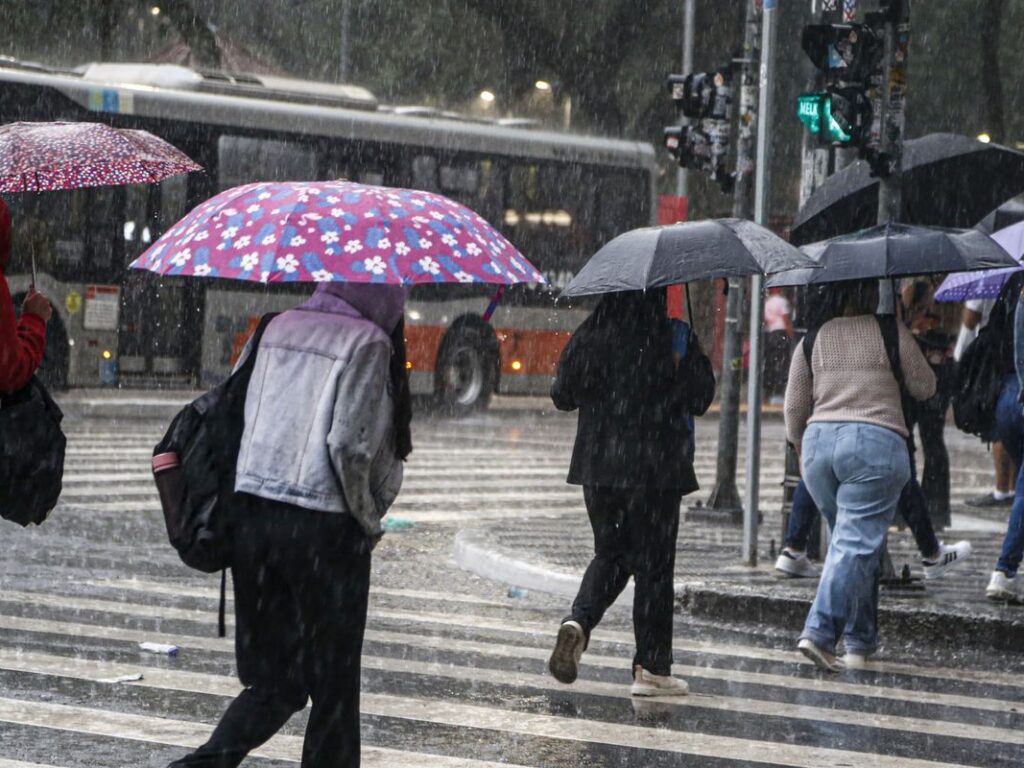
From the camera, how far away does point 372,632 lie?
8898 millimetres

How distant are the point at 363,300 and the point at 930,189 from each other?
7.01 metres

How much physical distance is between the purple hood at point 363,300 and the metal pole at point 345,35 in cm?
2757

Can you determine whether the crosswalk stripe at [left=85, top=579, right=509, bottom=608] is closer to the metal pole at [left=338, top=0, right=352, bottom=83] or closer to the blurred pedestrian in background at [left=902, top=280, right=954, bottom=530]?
the blurred pedestrian in background at [left=902, top=280, right=954, bottom=530]

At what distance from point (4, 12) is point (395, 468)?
27.4 m

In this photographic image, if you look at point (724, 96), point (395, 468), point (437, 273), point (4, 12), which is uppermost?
point (4, 12)

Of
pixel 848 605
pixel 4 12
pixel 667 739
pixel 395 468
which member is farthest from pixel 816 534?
pixel 4 12

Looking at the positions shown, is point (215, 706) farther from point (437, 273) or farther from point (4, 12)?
point (4, 12)

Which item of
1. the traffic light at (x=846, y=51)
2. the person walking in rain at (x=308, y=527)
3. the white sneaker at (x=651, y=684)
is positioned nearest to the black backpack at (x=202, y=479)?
the person walking in rain at (x=308, y=527)

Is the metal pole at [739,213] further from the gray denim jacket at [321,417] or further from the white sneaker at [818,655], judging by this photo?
the gray denim jacket at [321,417]

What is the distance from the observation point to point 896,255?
27.6 ft

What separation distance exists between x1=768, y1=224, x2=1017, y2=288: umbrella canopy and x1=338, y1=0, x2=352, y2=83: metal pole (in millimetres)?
24363

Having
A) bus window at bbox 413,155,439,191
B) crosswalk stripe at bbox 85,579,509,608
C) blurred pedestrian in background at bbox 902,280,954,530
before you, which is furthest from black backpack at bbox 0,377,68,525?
bus window at bbox 413,155,439,191

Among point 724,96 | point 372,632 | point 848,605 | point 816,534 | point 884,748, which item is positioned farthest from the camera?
point 724,96

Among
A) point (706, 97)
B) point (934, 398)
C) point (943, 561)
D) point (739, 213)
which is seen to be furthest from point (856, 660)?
point (706, 97)
